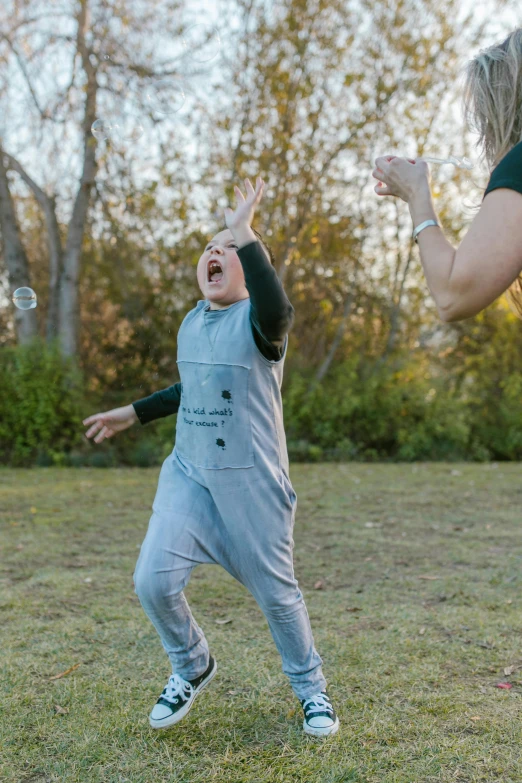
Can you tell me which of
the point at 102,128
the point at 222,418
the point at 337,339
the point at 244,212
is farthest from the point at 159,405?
the point at 337,339

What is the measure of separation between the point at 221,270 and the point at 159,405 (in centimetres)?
61

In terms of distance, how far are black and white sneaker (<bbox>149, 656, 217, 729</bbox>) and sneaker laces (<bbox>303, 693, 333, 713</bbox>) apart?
1.29 feet

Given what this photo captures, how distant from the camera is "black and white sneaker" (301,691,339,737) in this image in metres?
2.51

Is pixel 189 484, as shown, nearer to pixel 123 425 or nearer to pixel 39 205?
pixel 123 425

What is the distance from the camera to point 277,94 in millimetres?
10430

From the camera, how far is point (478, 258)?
1.69 metres

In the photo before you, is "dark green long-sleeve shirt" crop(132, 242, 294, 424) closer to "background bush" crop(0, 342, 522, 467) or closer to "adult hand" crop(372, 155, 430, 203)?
"adult hand" crop(372, 155, 430, 203)

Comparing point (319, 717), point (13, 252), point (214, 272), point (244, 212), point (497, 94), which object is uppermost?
point (13, 252)

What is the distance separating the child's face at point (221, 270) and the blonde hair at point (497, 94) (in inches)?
35.6

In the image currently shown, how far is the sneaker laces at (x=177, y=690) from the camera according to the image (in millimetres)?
2589

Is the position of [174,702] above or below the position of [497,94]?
below

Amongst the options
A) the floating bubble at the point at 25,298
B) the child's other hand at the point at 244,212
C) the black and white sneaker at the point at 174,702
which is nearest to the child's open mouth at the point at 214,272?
the child's other hand at the point at 244,212

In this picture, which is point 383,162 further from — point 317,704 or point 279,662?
point 279,662

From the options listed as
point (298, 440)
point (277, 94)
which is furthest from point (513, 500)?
point (277, 94)
